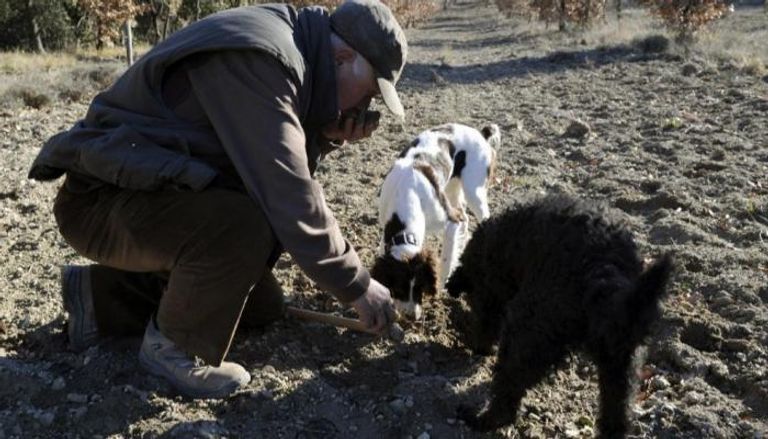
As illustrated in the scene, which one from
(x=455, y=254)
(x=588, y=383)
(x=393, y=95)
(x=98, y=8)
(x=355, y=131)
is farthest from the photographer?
(x=98, y=8)

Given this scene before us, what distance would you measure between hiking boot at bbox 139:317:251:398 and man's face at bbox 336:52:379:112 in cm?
132

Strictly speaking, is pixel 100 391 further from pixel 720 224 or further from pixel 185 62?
pixel 720 224

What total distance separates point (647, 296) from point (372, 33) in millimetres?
1522

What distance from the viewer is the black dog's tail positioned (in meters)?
2.63

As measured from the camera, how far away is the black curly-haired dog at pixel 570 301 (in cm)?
281

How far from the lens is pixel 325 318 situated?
384cm

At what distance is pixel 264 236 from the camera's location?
296 centimetres

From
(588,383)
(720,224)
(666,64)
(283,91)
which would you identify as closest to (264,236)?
(283,91)

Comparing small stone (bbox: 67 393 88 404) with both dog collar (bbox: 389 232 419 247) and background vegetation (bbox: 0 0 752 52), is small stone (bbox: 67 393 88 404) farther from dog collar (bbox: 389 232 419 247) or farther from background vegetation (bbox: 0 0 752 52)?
background vegetation (bbox: 0 0 752 52)

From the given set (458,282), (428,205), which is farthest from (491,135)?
(458,282)

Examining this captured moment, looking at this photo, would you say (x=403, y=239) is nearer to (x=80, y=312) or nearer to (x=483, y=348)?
(x=483, y=348)

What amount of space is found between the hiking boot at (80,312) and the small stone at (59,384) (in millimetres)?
303

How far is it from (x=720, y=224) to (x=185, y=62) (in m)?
4.67

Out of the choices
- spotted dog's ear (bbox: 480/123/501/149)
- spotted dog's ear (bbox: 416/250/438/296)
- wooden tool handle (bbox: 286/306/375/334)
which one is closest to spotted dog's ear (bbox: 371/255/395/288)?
spotted dog's ear (bbox: 416/250/438/296)
